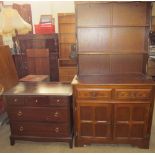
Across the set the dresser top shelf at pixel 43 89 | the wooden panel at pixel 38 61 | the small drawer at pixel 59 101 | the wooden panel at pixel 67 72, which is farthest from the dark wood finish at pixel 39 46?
the small drawer at pixel 59 101

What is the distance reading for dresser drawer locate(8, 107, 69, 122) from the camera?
7.66 feet

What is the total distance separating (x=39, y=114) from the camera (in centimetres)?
237

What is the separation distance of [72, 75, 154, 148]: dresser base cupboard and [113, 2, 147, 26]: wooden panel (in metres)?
0.73

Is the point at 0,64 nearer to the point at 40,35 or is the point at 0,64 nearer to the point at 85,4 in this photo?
the point at 85,4

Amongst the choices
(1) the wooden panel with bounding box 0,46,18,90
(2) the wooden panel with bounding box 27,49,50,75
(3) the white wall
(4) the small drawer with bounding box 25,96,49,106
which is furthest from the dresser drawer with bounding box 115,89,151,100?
(3) the white wall

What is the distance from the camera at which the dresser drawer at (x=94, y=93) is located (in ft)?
7.23

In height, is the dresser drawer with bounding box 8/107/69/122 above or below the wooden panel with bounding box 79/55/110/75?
below

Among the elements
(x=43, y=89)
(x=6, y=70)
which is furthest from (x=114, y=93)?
(x=6, y=70)

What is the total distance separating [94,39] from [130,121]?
1.17 metres

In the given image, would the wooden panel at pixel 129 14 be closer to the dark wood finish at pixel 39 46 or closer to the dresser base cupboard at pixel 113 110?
the dresser base cupboard at pixel 113 110

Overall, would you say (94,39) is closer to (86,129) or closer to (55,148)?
(86,129)

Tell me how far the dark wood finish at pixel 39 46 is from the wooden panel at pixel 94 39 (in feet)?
8.12

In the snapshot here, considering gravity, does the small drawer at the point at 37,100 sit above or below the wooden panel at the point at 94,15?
below

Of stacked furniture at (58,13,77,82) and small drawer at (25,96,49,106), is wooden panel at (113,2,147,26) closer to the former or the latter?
small drawer at (25,96,49,106)
